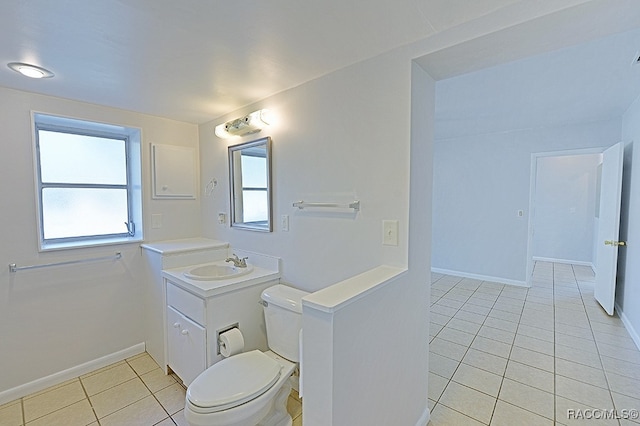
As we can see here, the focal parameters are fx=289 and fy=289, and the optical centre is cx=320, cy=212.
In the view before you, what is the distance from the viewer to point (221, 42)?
1.43 meters

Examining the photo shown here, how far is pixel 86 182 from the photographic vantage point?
254 centimetres

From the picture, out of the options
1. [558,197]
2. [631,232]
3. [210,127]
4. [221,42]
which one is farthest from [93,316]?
[558,197]

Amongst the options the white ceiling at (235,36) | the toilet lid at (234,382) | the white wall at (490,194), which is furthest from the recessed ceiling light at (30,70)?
the white wall at (490,194)

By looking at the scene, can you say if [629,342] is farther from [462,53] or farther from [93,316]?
[93,316]

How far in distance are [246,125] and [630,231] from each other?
3.89m

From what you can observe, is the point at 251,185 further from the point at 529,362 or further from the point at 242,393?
the point at 529,362

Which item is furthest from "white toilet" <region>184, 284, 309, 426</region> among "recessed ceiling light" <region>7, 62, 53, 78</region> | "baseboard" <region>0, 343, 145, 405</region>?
"recessed ceiling light" <region>7, 62, 53, 78</region>

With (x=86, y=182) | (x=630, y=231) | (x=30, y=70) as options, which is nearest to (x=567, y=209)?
(x=630, y=231)

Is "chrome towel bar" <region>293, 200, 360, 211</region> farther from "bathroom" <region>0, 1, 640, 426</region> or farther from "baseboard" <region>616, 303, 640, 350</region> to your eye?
"baseboard" <region>616, 303, 640, 350</region>

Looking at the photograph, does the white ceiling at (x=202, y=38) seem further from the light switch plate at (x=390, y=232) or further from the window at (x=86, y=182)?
the light switch plate at (x=390, y=232)

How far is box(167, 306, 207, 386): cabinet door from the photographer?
1.89 metres

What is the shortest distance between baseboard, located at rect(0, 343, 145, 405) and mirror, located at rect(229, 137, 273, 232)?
4.74 feet

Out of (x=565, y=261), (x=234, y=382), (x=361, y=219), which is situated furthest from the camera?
(x=565, y=261)

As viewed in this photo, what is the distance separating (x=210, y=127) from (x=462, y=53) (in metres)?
2.32
